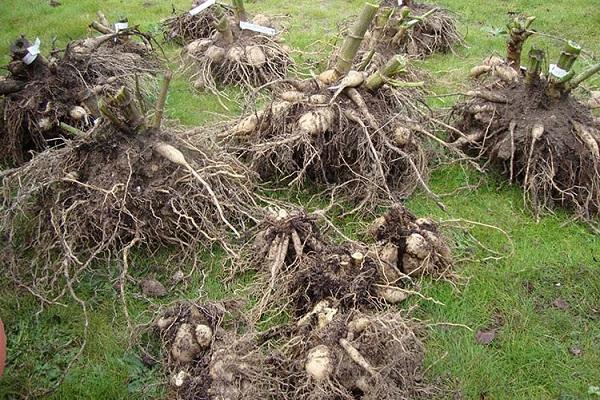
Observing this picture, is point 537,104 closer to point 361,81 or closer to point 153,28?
point 361,81

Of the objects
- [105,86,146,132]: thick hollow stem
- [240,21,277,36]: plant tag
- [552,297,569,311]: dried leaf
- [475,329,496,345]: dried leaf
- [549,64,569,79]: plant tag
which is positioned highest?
[549,64,569,79]: plant tag

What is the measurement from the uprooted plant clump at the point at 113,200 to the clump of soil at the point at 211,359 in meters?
0.44

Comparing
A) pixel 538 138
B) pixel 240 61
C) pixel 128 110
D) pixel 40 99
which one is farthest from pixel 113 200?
pixel 538 138

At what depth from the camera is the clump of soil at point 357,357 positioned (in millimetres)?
1893

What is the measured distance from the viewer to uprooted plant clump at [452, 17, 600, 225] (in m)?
2.93

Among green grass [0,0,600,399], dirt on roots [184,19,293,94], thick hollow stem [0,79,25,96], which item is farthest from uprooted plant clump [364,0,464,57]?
thick hollow stem [0,79,25,96]

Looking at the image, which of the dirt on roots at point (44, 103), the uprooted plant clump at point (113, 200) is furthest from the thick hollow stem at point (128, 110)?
the dirt on roots at point (44, 103)

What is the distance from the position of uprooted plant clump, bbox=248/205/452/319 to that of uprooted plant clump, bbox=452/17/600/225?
30.8 inches

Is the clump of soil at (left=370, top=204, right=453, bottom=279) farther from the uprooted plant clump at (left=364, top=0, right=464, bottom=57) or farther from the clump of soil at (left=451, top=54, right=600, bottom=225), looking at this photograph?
the uprooted plant clump at (left=364, top=0, right=464, bottom=57)

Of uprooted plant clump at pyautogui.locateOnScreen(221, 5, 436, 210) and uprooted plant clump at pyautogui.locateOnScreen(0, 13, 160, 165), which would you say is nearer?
uprooted plant clump at pyautogui.locateOnScreen(221, 5, 436, 210)

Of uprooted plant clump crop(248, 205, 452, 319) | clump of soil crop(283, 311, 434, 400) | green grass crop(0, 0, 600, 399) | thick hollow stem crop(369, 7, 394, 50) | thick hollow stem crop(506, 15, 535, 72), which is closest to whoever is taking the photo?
clump of soil crop(283, 311, 434, 400)

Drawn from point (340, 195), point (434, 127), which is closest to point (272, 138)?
point (340, 195)

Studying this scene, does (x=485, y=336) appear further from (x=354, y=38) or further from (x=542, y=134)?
(x=354, y=38)

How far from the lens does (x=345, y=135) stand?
299 cm
